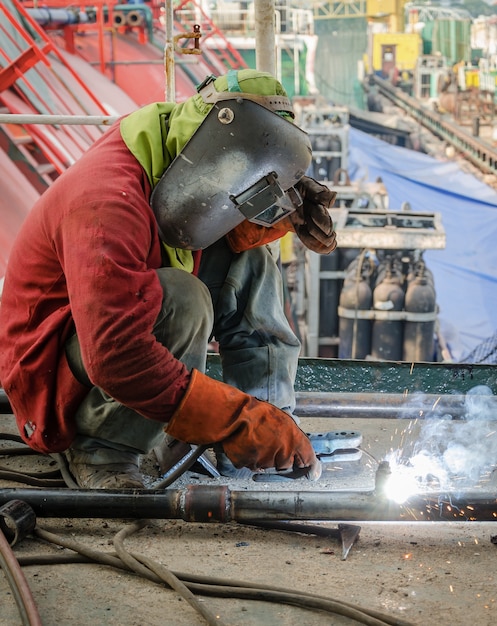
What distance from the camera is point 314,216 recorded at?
2.46m

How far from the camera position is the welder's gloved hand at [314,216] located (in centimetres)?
244

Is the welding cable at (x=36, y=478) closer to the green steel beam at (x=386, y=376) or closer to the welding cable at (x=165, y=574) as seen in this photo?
the welding cable at (x=165, y=574)

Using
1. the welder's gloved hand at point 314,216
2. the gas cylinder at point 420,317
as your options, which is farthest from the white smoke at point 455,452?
the gas cylinder at point 420,317

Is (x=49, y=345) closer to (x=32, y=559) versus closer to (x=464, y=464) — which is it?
(x=32, y=559)

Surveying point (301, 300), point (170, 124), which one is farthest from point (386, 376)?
point (301, 300)

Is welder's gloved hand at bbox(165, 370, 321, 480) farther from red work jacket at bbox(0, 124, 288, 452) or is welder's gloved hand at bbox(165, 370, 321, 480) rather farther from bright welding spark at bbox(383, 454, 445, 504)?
bright welding spark at bbox(383, 454, 445, 504)

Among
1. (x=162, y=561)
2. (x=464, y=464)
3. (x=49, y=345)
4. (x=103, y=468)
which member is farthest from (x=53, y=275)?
(x=464, y=464)

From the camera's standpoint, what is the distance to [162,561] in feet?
6.18

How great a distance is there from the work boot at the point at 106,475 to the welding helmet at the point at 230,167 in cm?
65

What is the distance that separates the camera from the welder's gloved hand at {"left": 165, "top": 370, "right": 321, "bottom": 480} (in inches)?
74.8

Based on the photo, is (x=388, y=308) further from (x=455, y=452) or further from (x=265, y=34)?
(x=455, y=452)

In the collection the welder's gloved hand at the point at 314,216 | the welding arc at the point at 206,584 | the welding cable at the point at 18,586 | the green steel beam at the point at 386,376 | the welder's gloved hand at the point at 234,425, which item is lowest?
the green steel beam at the point at 386,376

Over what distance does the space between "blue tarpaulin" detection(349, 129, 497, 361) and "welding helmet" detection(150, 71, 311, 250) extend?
26.8 feet

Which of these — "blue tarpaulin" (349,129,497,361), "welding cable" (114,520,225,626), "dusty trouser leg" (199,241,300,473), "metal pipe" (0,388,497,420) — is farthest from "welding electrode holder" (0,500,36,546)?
"blue tarpaulin" (349,129,497,361)
